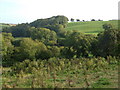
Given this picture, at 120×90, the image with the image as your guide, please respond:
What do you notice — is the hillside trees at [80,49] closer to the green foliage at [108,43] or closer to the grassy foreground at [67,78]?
the green foliage at [108,43]

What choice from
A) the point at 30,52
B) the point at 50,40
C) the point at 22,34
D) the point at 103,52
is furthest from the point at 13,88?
the point at 22,34

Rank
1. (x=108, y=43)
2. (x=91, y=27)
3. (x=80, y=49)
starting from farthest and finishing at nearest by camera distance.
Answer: (x=91, y=27)
(x=80, y=49)
(x=108, y=43)

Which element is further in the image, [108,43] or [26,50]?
[26,50]

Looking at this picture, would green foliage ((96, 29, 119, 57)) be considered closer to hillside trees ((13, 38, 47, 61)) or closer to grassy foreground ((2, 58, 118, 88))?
grassy foreground ((2, 58, 118, 88))

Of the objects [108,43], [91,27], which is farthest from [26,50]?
[91,27]

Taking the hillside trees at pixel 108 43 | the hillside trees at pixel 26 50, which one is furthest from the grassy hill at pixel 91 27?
the hillside trees at pixel 108 43

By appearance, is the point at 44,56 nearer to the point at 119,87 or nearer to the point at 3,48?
the point at 3,48

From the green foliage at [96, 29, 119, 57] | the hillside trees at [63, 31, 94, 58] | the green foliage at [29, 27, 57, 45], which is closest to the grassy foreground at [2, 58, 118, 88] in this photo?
the green foliage at [96, 29, 119, 57]

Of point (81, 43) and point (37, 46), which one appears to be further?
point (37, 46)

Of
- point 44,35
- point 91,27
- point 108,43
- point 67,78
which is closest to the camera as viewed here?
point 67,78

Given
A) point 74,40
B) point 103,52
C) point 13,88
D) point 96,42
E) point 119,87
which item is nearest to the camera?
point 119,87

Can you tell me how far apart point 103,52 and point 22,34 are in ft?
196

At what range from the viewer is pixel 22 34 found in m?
88.9

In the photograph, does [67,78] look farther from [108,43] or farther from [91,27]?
[91,27]
